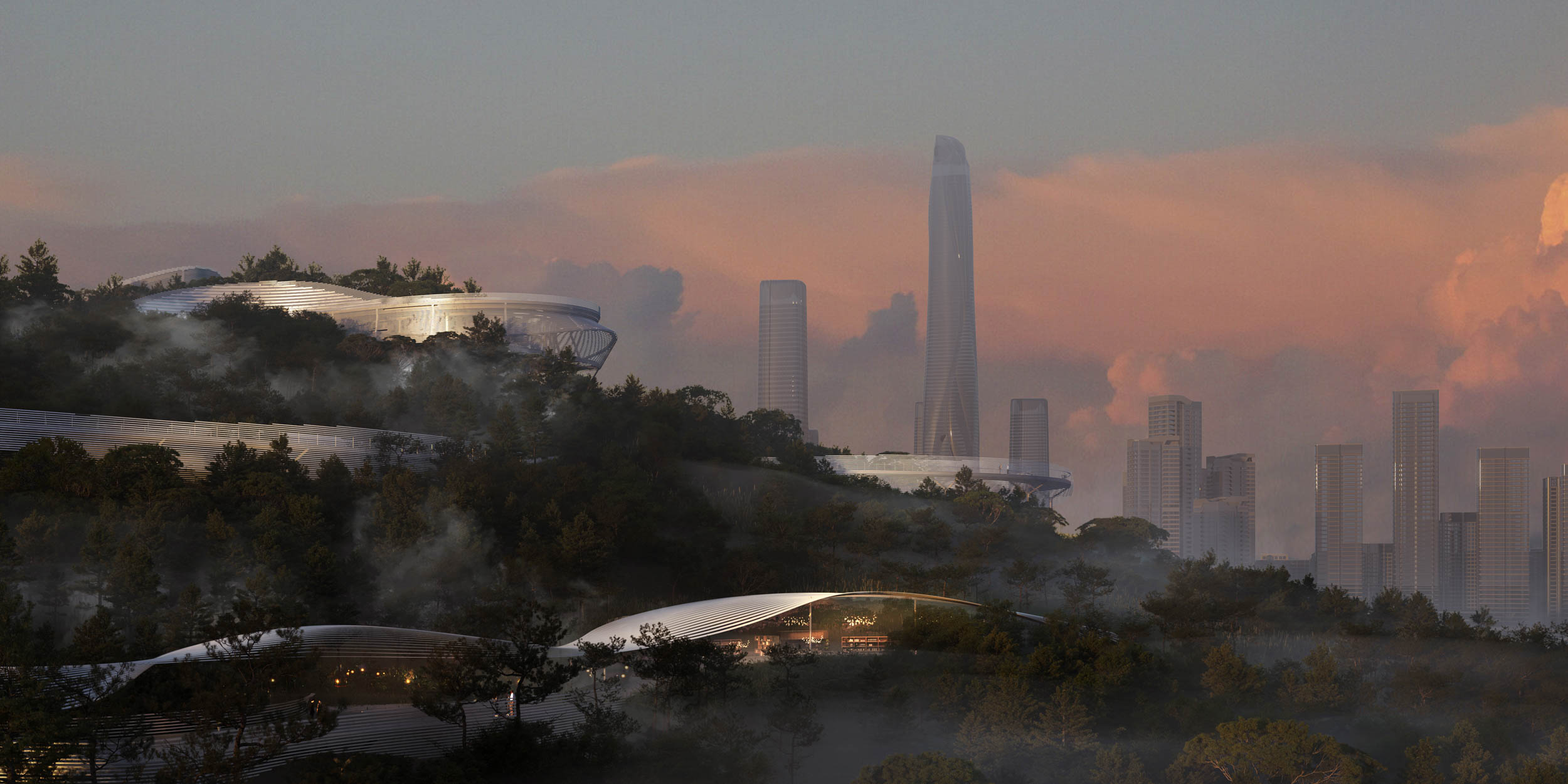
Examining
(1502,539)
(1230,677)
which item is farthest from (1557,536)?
(1230,677)

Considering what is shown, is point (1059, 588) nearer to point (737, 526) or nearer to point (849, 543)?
point (849, 543)

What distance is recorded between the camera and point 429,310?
71125 mm

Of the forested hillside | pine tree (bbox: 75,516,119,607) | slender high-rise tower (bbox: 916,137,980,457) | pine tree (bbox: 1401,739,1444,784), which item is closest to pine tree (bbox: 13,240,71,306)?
the forested hillside

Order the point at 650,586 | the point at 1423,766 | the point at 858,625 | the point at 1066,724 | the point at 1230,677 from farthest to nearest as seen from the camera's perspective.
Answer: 1. the point at 650,586
2. the point at 858,625
3. the point at 1230,677
4. the point at 1066,724
5. the point at 1423,766

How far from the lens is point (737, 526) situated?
6100cm

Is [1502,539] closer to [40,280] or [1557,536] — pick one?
[1557,536]

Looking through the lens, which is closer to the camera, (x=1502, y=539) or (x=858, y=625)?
(x=858, y=625)

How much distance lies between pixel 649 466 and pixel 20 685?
3773cm

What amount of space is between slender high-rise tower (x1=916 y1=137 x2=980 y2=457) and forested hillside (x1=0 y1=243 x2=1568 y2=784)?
8599 centimetres

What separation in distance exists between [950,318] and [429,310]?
101 m

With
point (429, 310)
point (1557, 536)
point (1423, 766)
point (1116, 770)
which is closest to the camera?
point (1116, 770)

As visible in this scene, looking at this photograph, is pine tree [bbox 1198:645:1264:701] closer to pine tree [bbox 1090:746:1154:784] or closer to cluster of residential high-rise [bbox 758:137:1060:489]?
pine tree [bbox 1090:746:1154:784]

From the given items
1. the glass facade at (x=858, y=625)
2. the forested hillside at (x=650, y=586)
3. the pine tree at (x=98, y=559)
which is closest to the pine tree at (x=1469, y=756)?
→ the forested hillside at (x=650, y=586)

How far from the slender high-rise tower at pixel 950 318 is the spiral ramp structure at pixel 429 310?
292ft
